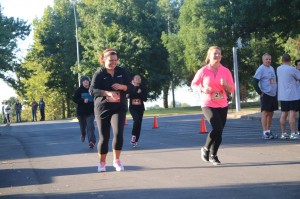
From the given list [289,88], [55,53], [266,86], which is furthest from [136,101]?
[55,53]

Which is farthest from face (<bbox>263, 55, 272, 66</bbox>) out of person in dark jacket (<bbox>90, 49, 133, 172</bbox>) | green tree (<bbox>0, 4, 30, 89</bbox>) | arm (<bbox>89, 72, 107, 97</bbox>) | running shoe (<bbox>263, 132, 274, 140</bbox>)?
green tree (<bbox>0, 4, 30, 89</bbox>)

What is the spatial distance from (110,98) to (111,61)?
1.91 feet

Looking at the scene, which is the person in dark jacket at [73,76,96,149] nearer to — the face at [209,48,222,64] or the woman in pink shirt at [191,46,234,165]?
the woman in pink shirt at [191,46,234,165]

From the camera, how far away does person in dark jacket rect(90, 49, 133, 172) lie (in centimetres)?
957

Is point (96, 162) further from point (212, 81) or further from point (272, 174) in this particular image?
point (272, 174)

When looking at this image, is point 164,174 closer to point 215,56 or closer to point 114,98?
point 114,98

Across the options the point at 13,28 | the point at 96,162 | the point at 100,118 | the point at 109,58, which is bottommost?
the point at 96,162

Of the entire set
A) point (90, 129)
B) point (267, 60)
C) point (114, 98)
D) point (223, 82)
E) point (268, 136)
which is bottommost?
point (268, 136)

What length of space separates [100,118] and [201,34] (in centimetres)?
3985

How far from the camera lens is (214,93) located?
32.3 ft

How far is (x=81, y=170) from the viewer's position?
398 inches

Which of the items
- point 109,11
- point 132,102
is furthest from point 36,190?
point 109,11

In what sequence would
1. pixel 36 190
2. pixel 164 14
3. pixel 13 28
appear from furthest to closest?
pixel 164 14
pixel 13 28
pixel 36 190

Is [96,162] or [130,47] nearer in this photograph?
[96,162]
